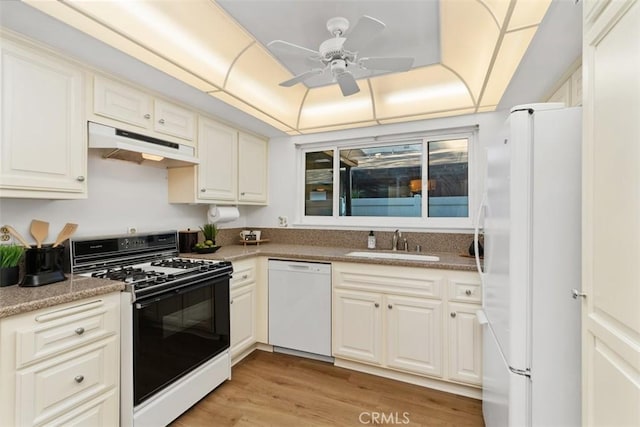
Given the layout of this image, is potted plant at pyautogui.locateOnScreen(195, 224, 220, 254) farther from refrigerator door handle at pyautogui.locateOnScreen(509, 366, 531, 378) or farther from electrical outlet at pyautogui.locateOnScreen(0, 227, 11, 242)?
refrigerator door handle at pyautogui.locateOnScreen(509, 366, 531, 378)

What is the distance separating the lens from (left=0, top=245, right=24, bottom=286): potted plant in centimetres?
150

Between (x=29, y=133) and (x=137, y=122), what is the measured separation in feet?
2.00

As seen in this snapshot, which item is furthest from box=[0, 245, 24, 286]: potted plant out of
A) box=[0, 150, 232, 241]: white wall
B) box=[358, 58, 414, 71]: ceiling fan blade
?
box=[358, 58, 414, 71]: ceiling fan blade

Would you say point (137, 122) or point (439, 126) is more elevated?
point (439, 126)

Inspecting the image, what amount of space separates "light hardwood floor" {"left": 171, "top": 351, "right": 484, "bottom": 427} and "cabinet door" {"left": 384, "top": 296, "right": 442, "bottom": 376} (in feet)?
0.63

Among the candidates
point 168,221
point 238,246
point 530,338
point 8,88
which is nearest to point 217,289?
point 168,221

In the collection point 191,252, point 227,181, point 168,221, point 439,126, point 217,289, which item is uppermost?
point 439,126

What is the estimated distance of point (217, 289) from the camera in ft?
7.22

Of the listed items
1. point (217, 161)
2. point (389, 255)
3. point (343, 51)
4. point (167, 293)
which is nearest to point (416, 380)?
point (389, 255)

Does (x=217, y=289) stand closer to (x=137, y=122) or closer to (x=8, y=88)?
(x=137, y=122)

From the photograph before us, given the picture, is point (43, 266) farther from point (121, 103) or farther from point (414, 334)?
point (414, 334)

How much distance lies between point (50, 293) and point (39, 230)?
53cm

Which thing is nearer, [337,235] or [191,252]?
[191,252]

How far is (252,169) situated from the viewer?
3268 millimetres
